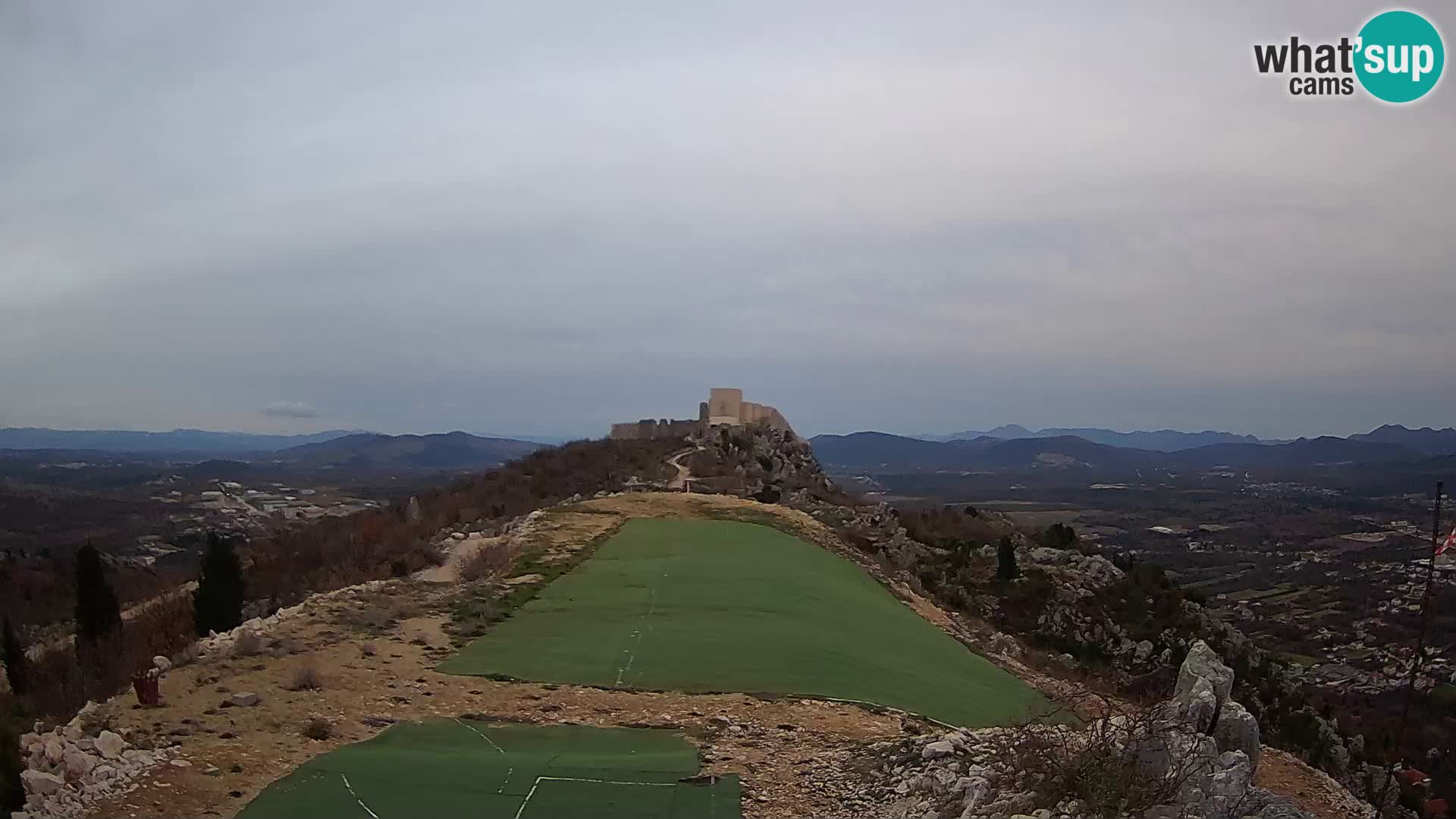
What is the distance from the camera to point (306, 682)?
10398mm

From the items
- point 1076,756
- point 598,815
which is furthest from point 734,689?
point 1076,756

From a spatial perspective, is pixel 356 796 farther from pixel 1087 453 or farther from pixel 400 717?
pixel 1087 453

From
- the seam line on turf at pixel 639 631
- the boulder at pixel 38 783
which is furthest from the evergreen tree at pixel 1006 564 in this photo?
the boulder at pixel 38 783

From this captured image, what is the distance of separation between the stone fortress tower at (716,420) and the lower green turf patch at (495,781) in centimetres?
4747

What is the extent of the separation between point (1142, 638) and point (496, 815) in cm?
2869

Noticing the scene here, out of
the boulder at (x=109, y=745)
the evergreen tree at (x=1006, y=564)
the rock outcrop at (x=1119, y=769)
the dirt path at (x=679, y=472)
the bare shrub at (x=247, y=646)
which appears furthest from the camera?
the dirt path at (x=679, y=472)

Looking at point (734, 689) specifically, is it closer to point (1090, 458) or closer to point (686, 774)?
→ point (686, 774)

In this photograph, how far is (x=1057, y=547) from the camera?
41688 mm

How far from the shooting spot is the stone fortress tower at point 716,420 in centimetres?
5800

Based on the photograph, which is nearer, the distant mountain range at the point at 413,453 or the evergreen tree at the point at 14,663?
the evergreen tree at the point at 14,663

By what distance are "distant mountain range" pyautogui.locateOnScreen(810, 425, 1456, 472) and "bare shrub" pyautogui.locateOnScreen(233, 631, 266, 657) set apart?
111m

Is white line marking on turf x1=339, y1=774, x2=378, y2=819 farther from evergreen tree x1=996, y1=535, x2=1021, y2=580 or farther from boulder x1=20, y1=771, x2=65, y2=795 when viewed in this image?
evergreen tree x1=996, y1=535, x2=1021, y2=580

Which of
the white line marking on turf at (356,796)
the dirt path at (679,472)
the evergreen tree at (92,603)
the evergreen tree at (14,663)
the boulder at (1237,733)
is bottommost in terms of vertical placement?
the evergreen tree at (14,663)

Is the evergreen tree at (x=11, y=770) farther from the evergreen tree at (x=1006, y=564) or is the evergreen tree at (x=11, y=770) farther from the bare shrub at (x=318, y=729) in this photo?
the evergreen tree at (x=1006, y=564)
